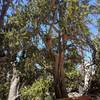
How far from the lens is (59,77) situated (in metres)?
11.8

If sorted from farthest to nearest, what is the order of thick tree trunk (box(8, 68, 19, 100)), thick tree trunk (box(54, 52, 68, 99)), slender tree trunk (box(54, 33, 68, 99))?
thick tree trunk (box(8, 68, 19, 100))
thick tree trunk (box(54, 52, 68, 99))
slender tree trunk (box(54, 33, 68, 99))

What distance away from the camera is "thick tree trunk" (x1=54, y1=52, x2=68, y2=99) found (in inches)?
452

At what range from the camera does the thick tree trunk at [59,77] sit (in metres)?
11.5

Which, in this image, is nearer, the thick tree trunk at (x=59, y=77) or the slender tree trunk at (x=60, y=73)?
the slender tree trunk at (x=60, y=73)

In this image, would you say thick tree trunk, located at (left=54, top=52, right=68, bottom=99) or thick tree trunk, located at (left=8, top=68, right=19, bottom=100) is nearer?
thick tree trunk, located at (left=54, top=52, right=68, bottom=99)

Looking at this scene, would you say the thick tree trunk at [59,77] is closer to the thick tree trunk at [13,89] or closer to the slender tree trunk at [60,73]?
the slender tree trunk at [60,73]

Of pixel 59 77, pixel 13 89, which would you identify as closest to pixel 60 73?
pixel 59 77

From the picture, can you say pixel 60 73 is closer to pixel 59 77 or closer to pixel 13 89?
pixel 59 77

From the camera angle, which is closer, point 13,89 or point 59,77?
point 59,77

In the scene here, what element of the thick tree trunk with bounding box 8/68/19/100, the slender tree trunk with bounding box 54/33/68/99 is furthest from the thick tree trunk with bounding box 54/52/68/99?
the thick tree trunk with bounding box 8/68/19/100

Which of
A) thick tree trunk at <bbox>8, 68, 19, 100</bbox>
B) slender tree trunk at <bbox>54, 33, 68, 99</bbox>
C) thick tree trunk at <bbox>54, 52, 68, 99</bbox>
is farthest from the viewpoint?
thick tree trunk at <bbox>8, 68, 19, 100</bbox>

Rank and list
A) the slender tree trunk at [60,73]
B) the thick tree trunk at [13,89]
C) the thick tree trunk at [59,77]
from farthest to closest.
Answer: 1. the thick tree trunk at [13,89]
2. the thick tree trunk at [59,77]
3. the slender tree trunk at [60,73]

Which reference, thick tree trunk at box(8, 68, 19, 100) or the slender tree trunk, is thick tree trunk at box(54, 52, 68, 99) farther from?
thick tree trunk at box(8, 68, 19, 100)

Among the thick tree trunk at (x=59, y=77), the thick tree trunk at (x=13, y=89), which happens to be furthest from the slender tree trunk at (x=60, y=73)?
the thick tree trunk at (x=13, y=89)
